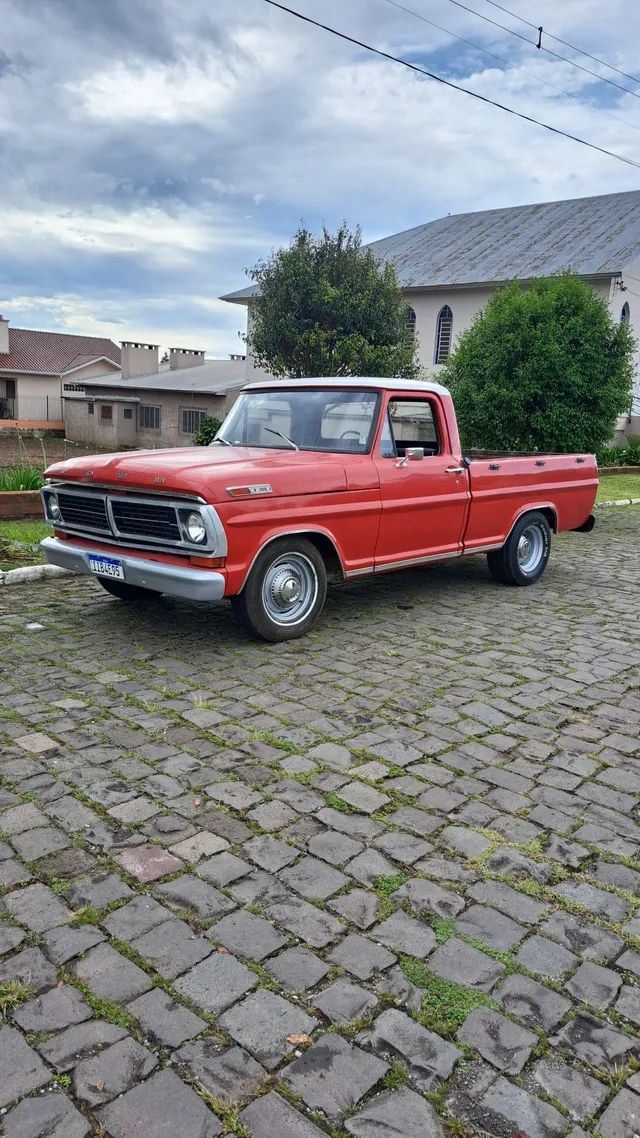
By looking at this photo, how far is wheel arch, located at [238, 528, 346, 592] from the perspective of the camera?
5.70 m

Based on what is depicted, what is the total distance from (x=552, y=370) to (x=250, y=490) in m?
12.4

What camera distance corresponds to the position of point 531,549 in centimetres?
873

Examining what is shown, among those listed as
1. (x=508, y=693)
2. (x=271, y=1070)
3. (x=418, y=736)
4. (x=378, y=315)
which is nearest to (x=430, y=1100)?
(x=271, y=1070)

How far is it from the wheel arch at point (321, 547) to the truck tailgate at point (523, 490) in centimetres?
170

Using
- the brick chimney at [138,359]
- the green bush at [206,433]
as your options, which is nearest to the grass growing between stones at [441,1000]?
the green bush at [206,433]

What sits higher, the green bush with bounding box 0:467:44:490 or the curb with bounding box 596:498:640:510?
the green bush with bounding box 0:467:44:490

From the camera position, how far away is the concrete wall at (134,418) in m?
37.5

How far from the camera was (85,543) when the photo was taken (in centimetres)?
635

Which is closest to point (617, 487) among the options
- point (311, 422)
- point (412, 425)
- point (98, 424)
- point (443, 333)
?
point (412, 425)

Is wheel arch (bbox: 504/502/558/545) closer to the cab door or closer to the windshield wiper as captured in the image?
the cab door

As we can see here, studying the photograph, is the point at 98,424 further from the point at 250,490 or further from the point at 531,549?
the point at 250,490

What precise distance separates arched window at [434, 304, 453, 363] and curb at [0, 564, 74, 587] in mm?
29280

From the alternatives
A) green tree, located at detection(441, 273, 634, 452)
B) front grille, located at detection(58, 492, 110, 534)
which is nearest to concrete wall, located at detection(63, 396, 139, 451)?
green tree, located at detection(441, 273, 634, 452)

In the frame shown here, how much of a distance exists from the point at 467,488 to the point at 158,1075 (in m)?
5.84
